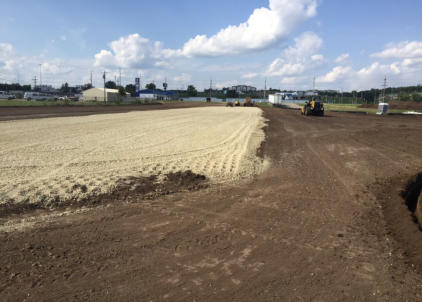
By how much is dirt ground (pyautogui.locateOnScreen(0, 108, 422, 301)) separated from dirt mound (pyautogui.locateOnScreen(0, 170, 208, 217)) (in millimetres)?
197

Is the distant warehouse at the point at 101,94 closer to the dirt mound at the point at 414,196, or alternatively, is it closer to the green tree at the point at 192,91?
the green tree at the point at 192,91

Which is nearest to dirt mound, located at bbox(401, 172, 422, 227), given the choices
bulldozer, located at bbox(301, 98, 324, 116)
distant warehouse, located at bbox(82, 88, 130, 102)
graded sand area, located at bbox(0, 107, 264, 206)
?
graded sand area, located at bbox(0, 107, 264, 206)

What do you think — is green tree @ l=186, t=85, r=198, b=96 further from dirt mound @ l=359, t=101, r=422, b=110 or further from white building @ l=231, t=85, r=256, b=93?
dirt mound @ l=359, t=101, r=422, b=110

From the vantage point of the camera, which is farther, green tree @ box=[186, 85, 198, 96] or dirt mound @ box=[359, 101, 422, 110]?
green tree @ box=[186, 85, 198, 96]

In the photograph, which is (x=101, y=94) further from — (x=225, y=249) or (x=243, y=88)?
(x=225, y=249)

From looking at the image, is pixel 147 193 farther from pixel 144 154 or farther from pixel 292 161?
pixel 292 161

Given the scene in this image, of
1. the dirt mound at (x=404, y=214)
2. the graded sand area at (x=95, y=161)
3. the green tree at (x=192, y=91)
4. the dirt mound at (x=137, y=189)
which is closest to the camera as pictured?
the dirt mound at (x=404, y=214)

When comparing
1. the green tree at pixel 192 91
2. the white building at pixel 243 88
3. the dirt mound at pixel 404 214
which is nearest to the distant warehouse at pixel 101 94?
the green tree at pixel 192 91

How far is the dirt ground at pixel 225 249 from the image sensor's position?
3881 mm

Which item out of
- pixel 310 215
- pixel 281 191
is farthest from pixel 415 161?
pixel 310 215

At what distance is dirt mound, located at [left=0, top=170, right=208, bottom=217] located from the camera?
21.0 ft

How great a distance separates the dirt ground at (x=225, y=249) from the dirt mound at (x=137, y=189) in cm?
20

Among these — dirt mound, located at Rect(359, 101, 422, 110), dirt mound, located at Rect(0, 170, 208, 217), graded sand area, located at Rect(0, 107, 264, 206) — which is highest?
dirt mound, located at Rect(359, 101, 422, 110)

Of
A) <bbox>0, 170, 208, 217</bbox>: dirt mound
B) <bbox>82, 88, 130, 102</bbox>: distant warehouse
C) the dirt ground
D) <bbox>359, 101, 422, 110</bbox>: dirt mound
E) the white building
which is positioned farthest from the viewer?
the white building
